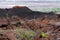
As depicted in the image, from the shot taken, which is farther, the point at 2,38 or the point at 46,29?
the point at 46,29

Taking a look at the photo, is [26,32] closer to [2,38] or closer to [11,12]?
[2,38]

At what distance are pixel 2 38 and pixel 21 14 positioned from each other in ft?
2.21

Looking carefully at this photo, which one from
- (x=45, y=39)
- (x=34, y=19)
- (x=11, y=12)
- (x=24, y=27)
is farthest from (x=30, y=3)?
(x=45, y=39)

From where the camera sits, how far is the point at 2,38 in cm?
187

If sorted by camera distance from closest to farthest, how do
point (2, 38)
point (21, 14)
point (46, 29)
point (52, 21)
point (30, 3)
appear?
1. point (2, 38)
2. point (46, 29)
3. point (52, 21)
4. point (21, 14)
5. point (30, 3)

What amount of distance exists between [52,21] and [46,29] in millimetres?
213

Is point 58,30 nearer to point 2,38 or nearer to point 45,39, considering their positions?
point 45,39

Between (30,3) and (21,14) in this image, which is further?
(30,3)

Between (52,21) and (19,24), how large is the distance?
0.33 metres

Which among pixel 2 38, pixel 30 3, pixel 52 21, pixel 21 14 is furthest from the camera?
pixel 30 3

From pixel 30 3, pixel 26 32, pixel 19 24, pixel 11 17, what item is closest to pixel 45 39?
pixel 26 32

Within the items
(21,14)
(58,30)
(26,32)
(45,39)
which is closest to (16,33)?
(26,32)

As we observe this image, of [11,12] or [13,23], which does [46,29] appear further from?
[11,12]

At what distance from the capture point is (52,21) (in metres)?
2.29
